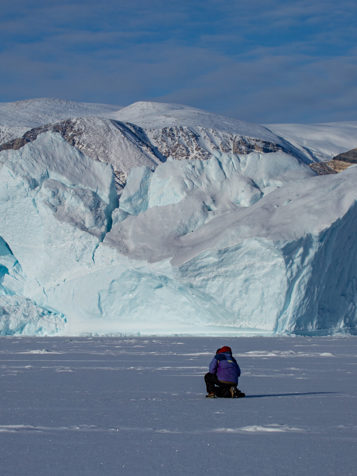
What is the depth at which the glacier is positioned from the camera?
2127 cm

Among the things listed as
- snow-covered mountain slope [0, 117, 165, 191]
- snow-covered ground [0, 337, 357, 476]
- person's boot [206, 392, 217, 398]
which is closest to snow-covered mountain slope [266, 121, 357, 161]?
snow-covered mountain slope [0, 117, 165, 191]

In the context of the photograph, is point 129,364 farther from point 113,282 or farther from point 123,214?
point 123,214

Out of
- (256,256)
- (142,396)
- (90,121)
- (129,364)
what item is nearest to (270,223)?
(256,256)

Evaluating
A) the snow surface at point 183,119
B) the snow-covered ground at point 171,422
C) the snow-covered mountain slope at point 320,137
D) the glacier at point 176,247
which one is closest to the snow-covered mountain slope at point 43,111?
the snow surface at point 183,119

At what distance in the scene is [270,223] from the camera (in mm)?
21625

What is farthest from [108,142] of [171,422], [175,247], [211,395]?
[171,422]

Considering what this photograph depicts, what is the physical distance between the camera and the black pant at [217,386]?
7.91 metres

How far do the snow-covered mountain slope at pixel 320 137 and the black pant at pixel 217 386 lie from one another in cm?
8859

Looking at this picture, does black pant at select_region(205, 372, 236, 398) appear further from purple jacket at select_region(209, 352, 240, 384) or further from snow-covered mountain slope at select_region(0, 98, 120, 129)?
snow-covered mountain slope at select_region(0, 98, 120, 129)

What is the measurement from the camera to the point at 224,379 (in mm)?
7957

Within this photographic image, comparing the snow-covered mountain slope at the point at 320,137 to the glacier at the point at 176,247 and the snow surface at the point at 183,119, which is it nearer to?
the snow surface at the point at 183,119

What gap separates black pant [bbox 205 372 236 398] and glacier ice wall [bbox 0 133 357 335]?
12904mm

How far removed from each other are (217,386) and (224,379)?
107 millimetres

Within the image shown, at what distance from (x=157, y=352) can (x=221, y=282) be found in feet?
20.8
